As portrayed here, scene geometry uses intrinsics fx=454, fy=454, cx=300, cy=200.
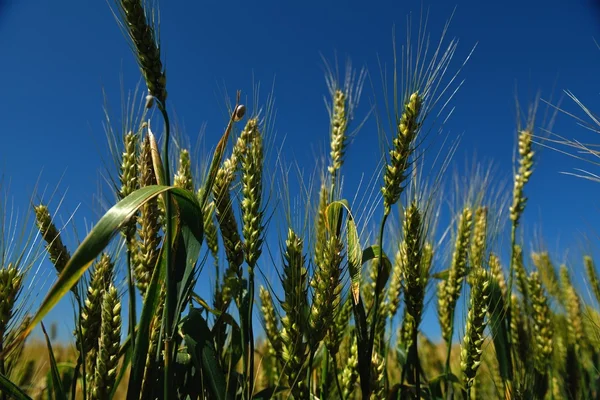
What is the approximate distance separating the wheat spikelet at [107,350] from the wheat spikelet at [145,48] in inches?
26.7

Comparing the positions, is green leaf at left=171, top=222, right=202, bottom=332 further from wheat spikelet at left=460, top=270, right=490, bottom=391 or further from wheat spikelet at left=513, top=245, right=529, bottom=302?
wheat spikelet at left=513, top=245, right=529, bottom=302

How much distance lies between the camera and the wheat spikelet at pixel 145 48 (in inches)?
53.0

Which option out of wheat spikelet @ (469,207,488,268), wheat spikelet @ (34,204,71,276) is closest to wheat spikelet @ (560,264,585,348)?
wheat spikelet @ (469,207,488,268)

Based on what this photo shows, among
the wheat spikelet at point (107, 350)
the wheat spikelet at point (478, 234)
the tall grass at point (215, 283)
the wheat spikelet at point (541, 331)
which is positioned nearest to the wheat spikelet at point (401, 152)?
the tall grass at point (215, 283)

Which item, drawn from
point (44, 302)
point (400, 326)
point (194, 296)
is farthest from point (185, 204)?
point (400, 326)

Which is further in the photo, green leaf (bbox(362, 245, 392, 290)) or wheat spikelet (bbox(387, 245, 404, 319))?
wheat spikelet (bbox(387, 245, 404, 319))

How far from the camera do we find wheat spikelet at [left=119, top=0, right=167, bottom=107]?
1346 mm

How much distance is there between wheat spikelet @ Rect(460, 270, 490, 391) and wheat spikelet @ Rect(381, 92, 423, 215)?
54cm

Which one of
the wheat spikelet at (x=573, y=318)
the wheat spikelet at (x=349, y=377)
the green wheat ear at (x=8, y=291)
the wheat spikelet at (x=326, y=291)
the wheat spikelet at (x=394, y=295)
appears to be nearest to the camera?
the green wheat ear at (x=8, y=291)

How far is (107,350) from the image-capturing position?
142cm

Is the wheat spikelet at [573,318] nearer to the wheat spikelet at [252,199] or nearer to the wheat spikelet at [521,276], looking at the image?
the wheat spikelet at [521,276]

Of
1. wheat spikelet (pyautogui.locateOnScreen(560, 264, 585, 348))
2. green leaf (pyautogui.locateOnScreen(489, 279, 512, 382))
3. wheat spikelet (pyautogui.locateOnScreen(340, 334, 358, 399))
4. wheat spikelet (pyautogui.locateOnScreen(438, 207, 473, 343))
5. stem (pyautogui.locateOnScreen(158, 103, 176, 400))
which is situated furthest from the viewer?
wheat spikelet (pyautogui.locateOnScreen(560, 264, 585, 348))

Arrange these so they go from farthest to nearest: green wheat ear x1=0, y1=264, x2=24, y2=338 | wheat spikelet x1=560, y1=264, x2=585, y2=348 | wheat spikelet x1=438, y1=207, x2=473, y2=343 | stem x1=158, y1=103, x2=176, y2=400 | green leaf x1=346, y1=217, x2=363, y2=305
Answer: wheat spikelet x1=560, y1=264, x2=585, y2=348 < wheat spikelet x1=438, y1=207, x2=473, y2=343 < green leaf x1=346, y1=217, x2=363, y2=305 < green wheat ear x1=0, y1=264, x2=24, y2=338 < stem x1=158, y1=103, x2=176, y2=400

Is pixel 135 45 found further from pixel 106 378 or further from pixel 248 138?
pixel 106 378
